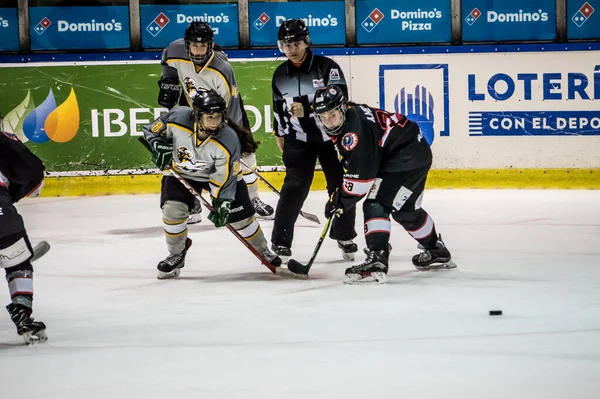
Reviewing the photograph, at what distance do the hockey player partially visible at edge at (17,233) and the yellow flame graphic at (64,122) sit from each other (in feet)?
15.1

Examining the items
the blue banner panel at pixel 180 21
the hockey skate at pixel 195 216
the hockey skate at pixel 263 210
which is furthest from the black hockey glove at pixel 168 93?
the blue banner panel at pixel 180 21

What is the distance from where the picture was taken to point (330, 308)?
3.89 metres

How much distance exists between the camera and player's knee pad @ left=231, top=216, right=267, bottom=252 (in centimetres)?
469

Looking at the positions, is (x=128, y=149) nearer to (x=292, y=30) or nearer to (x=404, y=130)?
(x=292, y=30)

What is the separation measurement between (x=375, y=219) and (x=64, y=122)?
13.5ft

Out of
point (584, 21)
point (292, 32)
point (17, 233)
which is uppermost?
point (584, 21)

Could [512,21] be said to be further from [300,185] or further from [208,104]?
[208,104]

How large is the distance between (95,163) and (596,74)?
3849 mm

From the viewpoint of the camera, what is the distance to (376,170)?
4.33 meters

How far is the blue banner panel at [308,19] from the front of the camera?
811 cm

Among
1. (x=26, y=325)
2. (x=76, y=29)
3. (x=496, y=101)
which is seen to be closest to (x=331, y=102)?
(x=26, y=325)

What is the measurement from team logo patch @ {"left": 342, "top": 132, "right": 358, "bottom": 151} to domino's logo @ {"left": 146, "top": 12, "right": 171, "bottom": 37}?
422 centimetres

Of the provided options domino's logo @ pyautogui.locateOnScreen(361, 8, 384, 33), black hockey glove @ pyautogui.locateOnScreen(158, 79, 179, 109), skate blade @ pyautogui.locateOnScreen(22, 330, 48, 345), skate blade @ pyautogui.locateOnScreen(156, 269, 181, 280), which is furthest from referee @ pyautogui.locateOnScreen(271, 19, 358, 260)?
domino's logo @ pyautogui.locateOnScreen(361, 8, 384, 33)

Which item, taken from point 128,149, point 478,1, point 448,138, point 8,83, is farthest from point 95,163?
point 478,1
